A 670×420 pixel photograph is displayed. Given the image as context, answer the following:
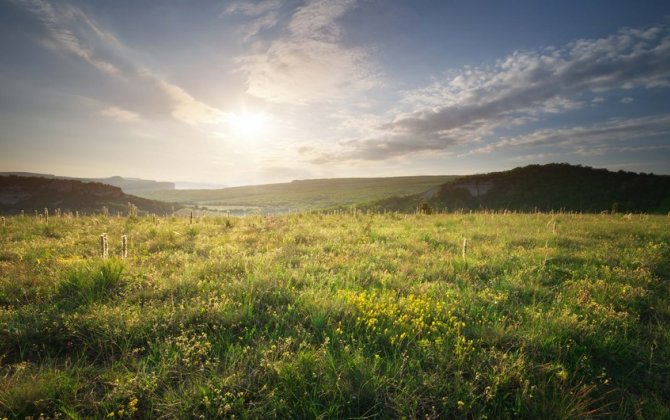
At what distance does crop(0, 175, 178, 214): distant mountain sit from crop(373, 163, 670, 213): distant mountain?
5209cm

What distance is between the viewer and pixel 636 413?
2.78m

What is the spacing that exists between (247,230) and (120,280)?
6.50 meters

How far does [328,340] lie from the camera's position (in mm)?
3340

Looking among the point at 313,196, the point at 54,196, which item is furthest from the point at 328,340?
the point at 313,196

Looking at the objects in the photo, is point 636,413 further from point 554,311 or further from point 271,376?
point 271,376

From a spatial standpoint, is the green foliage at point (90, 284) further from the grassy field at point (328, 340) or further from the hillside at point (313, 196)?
the hillside at point (313, 196)

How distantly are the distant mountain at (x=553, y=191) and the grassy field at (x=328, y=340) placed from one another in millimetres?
37516

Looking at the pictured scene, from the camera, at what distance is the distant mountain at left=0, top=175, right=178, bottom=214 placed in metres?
53.1

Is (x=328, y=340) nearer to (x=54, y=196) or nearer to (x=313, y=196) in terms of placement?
(x=54, y=196)

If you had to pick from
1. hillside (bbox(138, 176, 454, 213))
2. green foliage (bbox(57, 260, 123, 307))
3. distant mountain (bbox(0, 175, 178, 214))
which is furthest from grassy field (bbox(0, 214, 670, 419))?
hillside (bbox(138, 176, 454, 213))

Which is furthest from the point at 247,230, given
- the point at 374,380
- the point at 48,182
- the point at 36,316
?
the point at 48,182

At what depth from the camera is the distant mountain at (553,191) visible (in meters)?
42.6

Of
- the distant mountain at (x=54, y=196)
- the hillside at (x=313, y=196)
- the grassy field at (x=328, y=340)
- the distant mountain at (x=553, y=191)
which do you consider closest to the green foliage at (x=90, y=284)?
the grassy field at (x=328, y=340)

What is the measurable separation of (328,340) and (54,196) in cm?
7346
